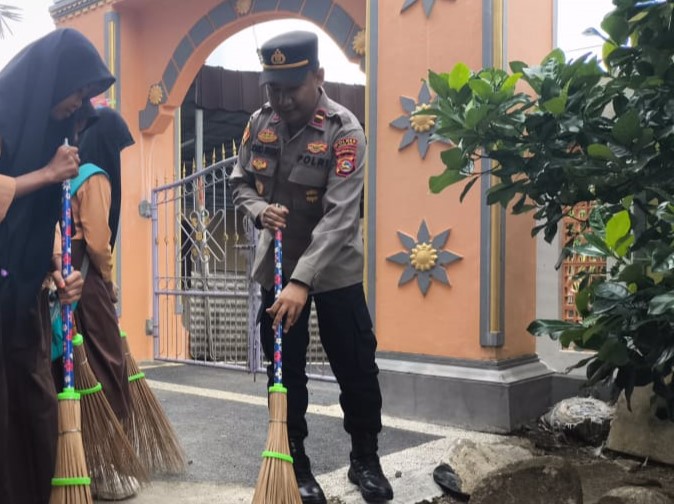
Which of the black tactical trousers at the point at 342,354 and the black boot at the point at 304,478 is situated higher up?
the black tactical trousers at the point at 342,354

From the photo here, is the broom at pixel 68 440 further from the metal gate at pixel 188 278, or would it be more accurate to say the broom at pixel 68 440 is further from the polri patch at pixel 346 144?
the metal gate at pixel 188 278

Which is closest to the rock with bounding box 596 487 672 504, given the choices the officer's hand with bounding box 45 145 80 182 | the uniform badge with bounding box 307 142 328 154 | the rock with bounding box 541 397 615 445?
the rock with bounding box 541 397 615 445

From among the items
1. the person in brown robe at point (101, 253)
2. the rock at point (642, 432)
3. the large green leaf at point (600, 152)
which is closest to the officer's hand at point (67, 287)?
the person in brown robe at point (101, 253)

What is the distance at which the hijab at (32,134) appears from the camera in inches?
74.7

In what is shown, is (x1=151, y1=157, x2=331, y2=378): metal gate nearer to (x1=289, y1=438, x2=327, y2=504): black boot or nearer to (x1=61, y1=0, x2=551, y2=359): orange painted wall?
(x1=61, y1=0, x2=551, y2=359): orange painted wall

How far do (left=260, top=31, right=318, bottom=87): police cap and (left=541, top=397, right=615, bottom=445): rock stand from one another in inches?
87.8

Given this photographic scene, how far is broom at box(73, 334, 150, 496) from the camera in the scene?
8.25ft

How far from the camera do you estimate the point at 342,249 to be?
8.25 feet

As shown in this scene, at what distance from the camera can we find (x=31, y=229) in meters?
1.98

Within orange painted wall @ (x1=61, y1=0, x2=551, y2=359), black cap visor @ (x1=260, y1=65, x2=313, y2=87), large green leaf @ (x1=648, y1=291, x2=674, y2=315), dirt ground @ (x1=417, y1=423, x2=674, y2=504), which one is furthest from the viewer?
orange painted wall @ (x1=61, y1=0, x2=551, y2=359)

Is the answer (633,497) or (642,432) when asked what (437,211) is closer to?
(642,432)

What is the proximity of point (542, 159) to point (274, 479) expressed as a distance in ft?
4.17

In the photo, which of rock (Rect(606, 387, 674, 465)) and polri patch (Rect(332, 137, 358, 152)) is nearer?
polri patch (Rect(332, 137, 358, 152))

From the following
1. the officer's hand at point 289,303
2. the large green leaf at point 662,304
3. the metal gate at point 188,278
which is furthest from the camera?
the metal gate at point 188,278
